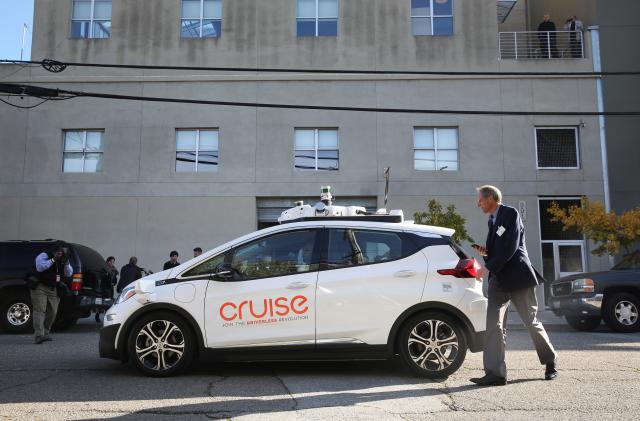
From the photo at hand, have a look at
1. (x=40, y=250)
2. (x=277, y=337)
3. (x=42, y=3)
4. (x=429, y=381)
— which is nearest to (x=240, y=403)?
(x=277, y=337)

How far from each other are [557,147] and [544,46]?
12.7 ft

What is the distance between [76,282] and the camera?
1130cm

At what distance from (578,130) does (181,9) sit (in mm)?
14151

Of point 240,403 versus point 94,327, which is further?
point 94,327

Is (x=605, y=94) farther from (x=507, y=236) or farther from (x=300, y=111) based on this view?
(x=507, y=236)

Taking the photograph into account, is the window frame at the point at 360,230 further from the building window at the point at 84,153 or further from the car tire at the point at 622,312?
the building window at the point at 84,153

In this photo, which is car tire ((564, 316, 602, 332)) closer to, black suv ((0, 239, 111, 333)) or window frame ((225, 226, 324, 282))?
window frame ((225, 226, 324, 282))

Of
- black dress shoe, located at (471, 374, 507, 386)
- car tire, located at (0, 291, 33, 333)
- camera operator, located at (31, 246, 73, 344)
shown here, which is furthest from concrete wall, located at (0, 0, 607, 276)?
black dress shoe, located at (471, 374, 507, 386)

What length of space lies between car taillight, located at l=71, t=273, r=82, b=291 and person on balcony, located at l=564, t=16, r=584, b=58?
17.4 m

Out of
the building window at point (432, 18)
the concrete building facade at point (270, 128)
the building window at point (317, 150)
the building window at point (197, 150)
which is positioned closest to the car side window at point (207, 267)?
Answer: the concrete building facade at point (270, 128)

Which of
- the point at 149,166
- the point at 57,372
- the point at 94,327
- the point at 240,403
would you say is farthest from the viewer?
the point at 149,166

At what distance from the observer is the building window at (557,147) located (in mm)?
19125

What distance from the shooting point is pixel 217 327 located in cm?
610

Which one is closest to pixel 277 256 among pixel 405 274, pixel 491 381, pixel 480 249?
pixel 405 274
